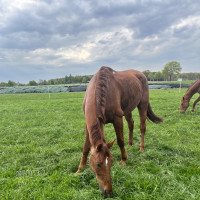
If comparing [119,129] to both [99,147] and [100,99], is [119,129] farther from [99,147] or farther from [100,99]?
[99,147]

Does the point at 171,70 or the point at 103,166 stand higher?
the point at 171,70

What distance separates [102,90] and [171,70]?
85910 mm

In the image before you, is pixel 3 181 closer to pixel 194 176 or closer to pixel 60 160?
pixel 60 160

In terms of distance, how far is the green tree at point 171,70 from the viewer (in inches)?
3457

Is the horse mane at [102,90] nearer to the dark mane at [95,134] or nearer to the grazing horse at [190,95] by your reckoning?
the dark mane at [95,134]

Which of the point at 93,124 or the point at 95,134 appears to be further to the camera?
the point at 93,124

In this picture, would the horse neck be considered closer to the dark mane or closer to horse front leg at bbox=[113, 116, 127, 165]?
the dark mane

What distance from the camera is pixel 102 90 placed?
6.07 meters

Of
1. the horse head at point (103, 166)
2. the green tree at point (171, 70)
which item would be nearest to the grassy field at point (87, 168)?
the horse head at point (103, 166)

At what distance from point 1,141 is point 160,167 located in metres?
6.00

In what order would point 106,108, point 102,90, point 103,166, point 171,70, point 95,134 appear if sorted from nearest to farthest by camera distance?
point 103,166 < point 95,134 < point 102,90 < point 106,108 < point 171,70

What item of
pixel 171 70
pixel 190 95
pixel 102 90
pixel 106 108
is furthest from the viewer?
pixel 171 70

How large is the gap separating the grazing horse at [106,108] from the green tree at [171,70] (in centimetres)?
8084

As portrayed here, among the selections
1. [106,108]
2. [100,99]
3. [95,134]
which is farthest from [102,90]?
[95,134]
